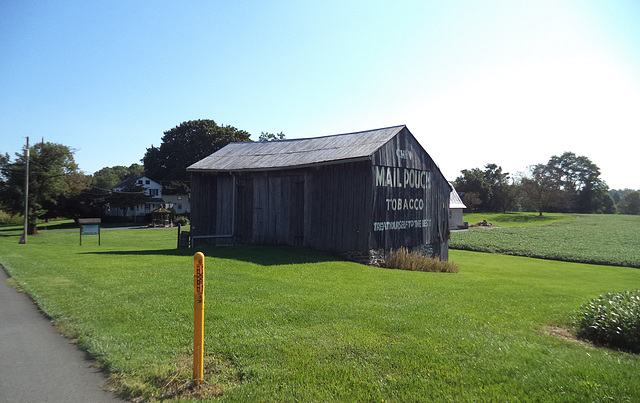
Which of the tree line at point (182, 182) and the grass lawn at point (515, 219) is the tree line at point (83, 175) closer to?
the tree line at point (182, 182)

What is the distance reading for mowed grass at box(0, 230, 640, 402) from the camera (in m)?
4.23

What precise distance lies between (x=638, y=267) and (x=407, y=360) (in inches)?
1120

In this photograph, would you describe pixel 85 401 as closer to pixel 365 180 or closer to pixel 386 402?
pixel 386 402

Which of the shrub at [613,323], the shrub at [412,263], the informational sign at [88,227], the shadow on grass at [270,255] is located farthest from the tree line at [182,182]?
the shrub at [613,323]

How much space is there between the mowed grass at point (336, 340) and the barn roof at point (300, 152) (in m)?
8.61

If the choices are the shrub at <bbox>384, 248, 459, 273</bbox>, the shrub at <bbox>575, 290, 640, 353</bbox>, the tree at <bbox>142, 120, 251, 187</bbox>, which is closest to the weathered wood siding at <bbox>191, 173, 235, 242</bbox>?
the shrub at <bbox>384, 248, 459, 273</bbox>

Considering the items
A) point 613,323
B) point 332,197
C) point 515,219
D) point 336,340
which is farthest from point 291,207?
point 515,219

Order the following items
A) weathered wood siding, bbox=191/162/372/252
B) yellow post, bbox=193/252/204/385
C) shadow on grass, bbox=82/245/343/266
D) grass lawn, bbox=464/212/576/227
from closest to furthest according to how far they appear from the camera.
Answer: yellow post, bbox=193/252/204/385 → shadow on grass, bbox=82/245/343/266 → weathered wood siding, bbox=191/162/372/252 → grass lawn, bbox=464/212/576/227

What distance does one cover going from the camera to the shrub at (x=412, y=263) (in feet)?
56.3

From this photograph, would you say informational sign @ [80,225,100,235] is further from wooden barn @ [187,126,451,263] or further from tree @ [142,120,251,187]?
tree @ [142,120,251,187]

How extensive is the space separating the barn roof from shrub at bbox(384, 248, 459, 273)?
4.93m

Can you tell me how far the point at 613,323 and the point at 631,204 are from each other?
12083 centimetres

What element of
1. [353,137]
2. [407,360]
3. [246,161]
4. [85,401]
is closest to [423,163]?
[353,137]

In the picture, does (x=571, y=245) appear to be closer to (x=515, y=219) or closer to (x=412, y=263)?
(x=412, y=263)
